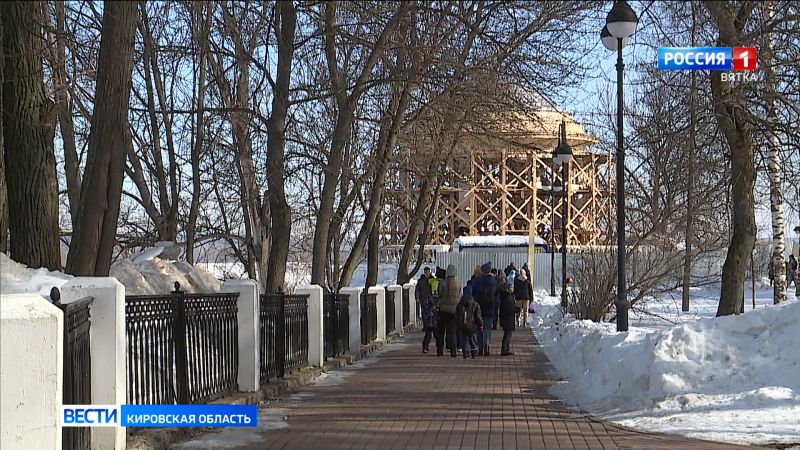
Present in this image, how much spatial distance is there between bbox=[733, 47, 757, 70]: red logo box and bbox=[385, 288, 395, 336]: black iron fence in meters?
16.3

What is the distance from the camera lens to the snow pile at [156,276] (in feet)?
57.2

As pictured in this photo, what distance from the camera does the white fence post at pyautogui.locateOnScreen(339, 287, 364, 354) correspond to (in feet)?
75.9

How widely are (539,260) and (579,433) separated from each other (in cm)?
5793

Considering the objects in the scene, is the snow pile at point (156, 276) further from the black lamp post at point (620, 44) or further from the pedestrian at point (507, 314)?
the black lamp post at point (620, 44)

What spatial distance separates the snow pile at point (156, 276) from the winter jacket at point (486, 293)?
5249 mm

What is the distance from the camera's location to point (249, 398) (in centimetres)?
1308

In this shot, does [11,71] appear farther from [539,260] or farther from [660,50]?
[539,260]

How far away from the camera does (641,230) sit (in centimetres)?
3052

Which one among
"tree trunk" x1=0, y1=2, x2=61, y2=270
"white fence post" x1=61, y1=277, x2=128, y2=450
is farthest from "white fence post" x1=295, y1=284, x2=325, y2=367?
"white fence post" x1=61, y1=277, x2=128, y2=450

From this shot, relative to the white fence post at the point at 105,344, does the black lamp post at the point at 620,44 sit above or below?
above

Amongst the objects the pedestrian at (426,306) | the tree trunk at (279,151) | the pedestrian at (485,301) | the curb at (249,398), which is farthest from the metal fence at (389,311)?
the tree trunk at (279,151)

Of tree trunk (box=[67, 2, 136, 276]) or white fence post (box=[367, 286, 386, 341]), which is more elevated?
tree trunk (box=[67, 2, 136, 276])

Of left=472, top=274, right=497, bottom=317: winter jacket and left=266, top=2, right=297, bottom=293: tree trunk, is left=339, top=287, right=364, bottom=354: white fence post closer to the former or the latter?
left=266, top=2, right=297, bottom=293: tree trunk

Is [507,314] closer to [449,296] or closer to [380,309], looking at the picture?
[449,296]
